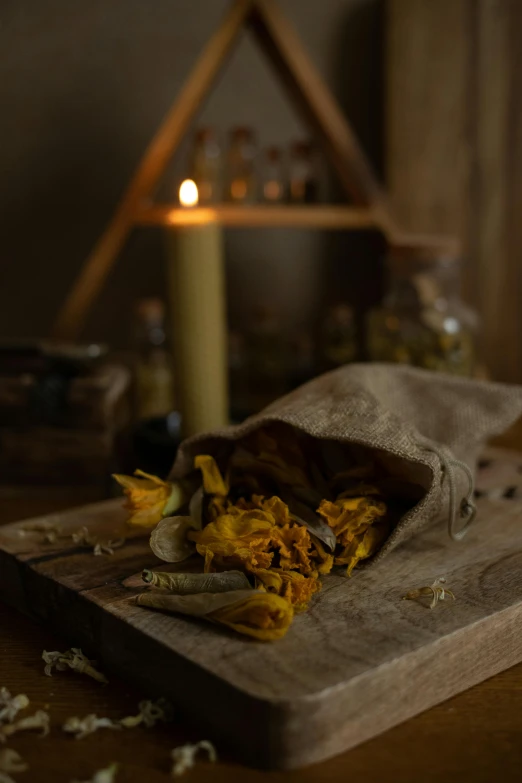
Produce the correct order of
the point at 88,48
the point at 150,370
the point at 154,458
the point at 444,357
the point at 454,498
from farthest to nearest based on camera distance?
the point at 88,48
the point at 150,370
the point at 444,357
the point at 154,458
the point at 454,498

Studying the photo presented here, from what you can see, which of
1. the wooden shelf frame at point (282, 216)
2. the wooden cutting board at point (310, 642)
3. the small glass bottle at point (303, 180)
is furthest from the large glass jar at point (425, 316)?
the wooden cutting board at point (310, 642)

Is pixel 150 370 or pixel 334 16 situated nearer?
pixel 150 370

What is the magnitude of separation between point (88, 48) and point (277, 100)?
30 cm

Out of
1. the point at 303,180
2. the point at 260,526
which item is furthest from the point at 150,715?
the point at 303,180

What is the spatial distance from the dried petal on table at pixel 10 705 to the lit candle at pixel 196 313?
0.41 metres

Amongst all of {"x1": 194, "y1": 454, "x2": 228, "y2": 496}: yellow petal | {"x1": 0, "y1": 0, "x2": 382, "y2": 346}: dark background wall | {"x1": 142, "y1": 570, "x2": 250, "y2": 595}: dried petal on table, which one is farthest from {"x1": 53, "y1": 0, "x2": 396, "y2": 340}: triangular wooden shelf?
{"x1": 142, "y1": 570, "x2": 250, "y2": 595}: dried petal on table

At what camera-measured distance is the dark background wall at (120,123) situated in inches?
49.4

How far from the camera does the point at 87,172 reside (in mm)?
1294

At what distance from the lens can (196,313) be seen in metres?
0.88

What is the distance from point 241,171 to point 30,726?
889 millimetres

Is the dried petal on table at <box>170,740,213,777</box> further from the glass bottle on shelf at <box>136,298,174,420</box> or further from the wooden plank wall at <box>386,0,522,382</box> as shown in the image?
the wooden plank wall at <box>386,0,522,382</box>

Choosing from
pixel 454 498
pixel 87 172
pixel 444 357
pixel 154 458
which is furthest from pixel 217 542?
pixel 87 172

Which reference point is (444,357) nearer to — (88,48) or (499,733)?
(499,733)

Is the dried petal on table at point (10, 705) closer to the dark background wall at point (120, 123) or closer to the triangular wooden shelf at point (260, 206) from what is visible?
the triangular wooden shelf at point (260, 206)
